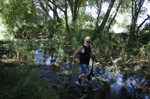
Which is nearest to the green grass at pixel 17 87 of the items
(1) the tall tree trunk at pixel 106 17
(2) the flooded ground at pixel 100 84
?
(2) the flooded ground at pixel 100 84

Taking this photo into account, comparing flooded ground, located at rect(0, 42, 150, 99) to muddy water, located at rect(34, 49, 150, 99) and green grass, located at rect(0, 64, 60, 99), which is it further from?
green grass, located at rect(0, 64, 60, 99)

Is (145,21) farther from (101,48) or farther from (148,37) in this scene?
(101,48)

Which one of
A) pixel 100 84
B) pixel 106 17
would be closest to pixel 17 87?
pixel 100 84

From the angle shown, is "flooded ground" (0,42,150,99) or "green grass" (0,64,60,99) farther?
"flooded ground" (0,42,150,99)

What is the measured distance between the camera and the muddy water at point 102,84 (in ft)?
15.1

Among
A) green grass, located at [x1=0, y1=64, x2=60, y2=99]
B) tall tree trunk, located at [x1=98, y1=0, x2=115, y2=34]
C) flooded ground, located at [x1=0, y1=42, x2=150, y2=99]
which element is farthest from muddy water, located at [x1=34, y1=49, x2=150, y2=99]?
tall tree trunk, located at [x1=98, y1=0, x2=115, y2=34]

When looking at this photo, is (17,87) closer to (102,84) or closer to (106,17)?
(102,84)

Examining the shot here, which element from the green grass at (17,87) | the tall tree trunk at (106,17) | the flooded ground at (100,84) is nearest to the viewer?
the green grass at (17,87)

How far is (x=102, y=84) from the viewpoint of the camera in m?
5.57

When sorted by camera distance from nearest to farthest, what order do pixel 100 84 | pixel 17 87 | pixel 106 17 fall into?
pixel 17 87, pixel 100 84, pixel 106 17

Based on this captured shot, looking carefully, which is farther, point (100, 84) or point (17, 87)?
point (100, 84)

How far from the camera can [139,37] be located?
10695 millimetres

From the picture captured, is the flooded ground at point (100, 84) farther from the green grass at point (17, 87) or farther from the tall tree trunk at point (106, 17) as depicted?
the tall tree trunk at point (106, 17)

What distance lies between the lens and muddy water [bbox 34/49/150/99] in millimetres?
4613
